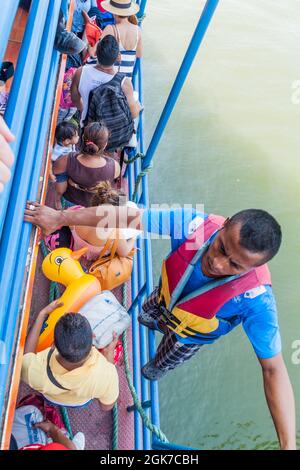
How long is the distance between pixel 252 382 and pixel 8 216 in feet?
9.48

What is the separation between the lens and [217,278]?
71.1 inches

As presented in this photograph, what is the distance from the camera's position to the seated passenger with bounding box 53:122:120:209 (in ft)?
8.23

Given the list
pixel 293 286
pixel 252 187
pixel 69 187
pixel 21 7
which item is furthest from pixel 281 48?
pixel 69 187

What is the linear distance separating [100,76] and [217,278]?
170cm

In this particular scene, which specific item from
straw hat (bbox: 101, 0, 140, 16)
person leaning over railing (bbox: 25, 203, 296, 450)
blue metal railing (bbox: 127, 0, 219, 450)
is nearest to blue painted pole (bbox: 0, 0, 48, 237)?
person leaning over railing (bbox: 25, 203, 296, 450)

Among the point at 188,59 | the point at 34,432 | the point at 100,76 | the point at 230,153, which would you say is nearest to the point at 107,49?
the point at 100,76

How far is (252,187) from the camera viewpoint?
206 inches

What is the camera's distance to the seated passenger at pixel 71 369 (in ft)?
5.21

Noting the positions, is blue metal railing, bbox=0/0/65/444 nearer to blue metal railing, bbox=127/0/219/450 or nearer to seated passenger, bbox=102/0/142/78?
blue metal railing, bbox=127/0/219/450

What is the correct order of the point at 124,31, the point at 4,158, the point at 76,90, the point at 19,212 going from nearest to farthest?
the point at 4,158 → the point at 19,212 → the point at 76,90 → the point at 124,31

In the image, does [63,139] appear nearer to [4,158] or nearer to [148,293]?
[148,293]

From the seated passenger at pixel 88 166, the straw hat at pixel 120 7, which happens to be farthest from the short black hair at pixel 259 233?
the straw hat at pixel 120 7

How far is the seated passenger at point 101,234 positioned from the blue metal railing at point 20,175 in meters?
0.56

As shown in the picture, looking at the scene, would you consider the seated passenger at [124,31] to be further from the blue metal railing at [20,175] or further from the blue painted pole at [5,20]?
the blue painted pole at [5,20]
